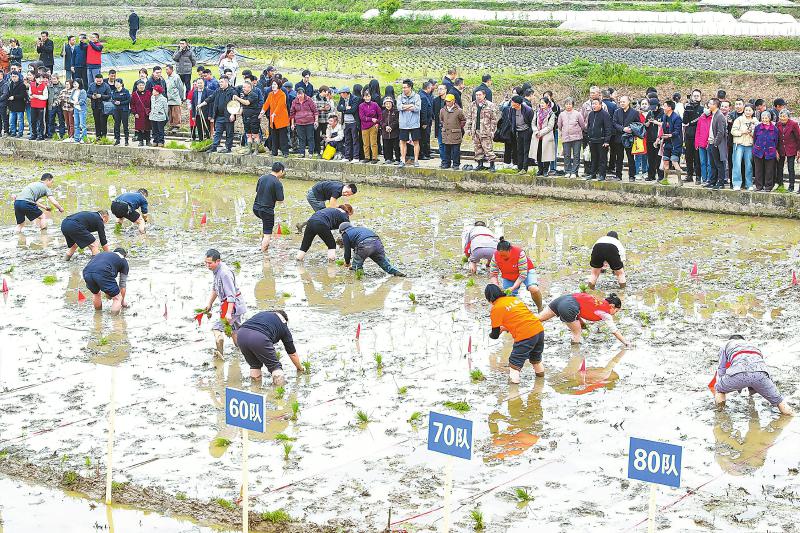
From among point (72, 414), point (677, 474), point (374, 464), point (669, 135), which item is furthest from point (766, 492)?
point (669, 135)

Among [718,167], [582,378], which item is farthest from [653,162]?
[582,378]

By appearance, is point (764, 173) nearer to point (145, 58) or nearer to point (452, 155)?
point (452, 155)

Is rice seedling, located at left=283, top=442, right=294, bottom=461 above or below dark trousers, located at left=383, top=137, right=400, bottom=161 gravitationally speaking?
below

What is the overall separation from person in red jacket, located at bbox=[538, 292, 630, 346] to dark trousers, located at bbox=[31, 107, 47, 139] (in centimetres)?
1740

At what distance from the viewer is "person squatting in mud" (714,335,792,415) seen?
1167 centimetres

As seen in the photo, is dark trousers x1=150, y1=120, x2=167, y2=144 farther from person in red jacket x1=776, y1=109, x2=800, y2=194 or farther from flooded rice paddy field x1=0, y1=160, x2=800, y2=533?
person in red jacket x1=776, y1=109, x2=800, y2=194

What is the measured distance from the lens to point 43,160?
28.1 metres

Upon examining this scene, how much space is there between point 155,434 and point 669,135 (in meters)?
12.4

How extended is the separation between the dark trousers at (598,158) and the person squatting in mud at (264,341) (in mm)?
10376

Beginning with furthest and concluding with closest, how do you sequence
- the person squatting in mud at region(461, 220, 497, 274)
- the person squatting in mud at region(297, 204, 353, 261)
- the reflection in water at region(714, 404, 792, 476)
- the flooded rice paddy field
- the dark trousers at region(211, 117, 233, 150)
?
the dark trousers at region(211, 117, 233, 150), the person squatting in mud at region(297, 204, 353, 261), the person squatting in mud at region(461, 220, 497, 274), the reflection in water at region(714, 404, 792, 476), the flooded rice paddy field

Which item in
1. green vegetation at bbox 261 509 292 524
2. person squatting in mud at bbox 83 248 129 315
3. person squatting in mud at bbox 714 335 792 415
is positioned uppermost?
person squatting in mud at bbox 83 248 129 315

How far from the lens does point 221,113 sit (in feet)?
83.6

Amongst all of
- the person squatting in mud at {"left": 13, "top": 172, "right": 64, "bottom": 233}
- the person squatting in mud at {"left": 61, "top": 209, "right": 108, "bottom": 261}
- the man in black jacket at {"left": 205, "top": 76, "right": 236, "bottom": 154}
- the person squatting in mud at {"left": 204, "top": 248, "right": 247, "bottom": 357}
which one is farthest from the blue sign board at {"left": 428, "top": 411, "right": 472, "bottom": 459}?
the man in black jacket at {"left": 205, "top": 76, "right": 236, "bottom": 154}

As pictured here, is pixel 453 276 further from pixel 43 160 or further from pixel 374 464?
pixel 43 160
